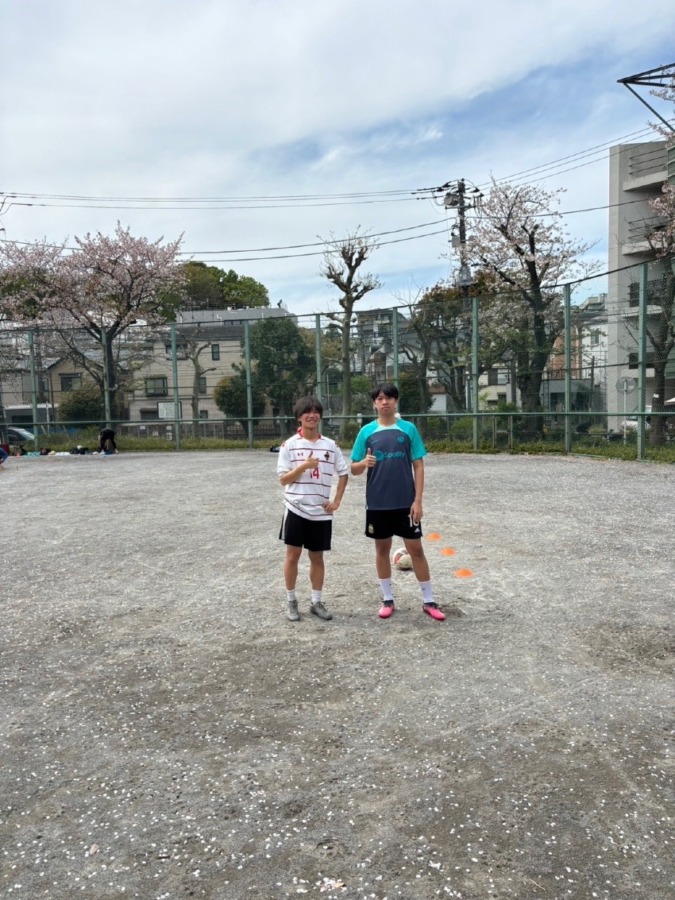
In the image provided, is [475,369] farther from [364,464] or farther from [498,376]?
[364,464]

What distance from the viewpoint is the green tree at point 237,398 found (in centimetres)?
1900

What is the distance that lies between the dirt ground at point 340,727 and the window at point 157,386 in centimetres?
1383

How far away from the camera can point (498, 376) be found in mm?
15672

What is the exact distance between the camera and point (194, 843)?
2.32 metres

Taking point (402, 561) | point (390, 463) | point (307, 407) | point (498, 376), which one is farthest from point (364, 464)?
point (498, 376)

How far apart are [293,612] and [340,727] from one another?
1.52m

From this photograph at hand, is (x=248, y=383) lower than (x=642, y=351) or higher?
lower

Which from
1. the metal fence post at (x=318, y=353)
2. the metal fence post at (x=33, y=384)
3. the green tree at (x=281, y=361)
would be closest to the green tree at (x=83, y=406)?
the metal fence post at (x=33, y=384)

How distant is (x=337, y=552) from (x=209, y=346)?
1403 cm

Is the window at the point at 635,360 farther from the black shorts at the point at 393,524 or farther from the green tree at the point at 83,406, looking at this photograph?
the green tree at the point at 83,406

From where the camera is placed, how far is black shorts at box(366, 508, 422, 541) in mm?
4504

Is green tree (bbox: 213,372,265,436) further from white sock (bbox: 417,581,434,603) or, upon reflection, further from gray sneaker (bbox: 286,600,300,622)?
white sock (bbox: 417,581,434,603)

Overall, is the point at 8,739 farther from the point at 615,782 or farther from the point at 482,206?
the point at 482,206

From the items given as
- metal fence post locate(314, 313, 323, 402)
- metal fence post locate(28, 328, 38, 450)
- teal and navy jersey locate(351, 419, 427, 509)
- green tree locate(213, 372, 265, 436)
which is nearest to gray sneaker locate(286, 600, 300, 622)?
teal and navy jersey locate(351, 419, 427, 509)
